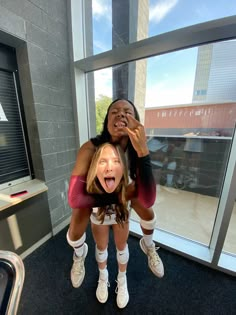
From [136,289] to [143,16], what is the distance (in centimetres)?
220

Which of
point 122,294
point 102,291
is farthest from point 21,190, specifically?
point 122,294

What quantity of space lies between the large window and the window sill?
0.92 metres

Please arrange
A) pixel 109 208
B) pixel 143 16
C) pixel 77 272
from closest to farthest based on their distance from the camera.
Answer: pixel 109 208 < pixel 77 272 < pixel 143 16

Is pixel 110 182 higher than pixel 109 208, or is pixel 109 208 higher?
pixel 110 182

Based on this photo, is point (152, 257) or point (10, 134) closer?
point (152, 257)

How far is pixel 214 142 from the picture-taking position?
1.23 metres

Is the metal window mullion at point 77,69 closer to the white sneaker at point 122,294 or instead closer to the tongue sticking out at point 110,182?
the tongue sticking out at point 110,182

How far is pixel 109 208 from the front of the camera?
32.7 inches

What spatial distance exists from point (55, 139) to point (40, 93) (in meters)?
0.43

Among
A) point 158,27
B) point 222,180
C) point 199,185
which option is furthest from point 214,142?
point 158,27

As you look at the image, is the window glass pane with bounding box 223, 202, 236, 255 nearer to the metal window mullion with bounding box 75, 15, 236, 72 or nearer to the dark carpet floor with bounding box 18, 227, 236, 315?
the dark carpet floor with bounding box 18, 227, 236, 315

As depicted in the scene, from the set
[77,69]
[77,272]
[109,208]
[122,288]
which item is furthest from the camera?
[77,69]

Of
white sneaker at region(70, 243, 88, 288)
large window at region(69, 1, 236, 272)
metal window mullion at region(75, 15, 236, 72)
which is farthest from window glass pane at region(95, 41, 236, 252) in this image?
white sneaker at region(70, 243, 88, 288)

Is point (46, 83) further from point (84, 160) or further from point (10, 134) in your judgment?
point (84, 160)
